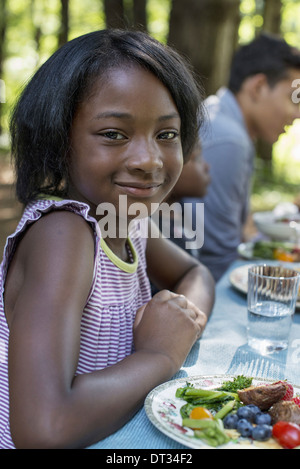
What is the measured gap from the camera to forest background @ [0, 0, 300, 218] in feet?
18.3

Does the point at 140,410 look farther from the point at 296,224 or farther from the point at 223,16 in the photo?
the point at 223,16

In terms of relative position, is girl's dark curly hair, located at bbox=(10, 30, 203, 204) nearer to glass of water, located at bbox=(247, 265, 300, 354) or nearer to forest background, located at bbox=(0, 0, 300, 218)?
forest background, located at bbox=(0, 0, 300, 218)

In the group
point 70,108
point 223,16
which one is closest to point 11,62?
point 223,16

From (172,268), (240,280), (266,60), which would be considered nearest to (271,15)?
(266,60)

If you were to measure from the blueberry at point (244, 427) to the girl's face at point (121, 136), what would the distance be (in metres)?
0.67

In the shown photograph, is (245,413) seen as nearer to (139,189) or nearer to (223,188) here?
(139,189)

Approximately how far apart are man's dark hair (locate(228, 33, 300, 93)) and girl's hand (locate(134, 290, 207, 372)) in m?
3.10

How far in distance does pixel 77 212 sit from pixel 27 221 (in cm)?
12

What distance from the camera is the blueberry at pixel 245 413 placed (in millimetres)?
1076

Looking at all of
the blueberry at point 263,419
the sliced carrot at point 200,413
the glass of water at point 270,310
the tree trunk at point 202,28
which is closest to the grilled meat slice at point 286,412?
the blueberry at point 263,419

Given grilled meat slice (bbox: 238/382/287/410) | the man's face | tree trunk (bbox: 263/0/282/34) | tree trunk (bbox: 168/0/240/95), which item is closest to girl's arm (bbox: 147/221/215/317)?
grilled meat slice (bbox: 238/382/287/410)

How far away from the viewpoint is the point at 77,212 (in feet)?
4.26

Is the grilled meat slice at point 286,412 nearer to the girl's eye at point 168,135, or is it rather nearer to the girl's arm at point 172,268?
the girl's eye at point 168,135

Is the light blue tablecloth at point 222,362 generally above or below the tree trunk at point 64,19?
below
